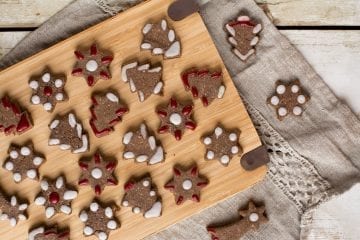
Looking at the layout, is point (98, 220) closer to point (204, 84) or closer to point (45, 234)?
point (45, 234)

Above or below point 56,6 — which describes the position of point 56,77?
below

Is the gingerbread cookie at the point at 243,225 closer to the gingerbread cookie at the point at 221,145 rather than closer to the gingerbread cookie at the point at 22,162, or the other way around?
the gingerbread cookie at the point at 221,145

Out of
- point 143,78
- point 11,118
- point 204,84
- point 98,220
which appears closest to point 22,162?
point 11,118

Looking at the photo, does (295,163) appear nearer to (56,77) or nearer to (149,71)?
(149,71)

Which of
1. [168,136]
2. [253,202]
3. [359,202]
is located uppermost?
[168,136]

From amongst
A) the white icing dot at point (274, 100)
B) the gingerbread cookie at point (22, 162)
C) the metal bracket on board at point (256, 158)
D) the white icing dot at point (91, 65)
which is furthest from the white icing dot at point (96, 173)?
the white icing dot at point (274, 100)

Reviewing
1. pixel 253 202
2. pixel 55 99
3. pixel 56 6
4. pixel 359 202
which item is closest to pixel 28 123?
pixel 55 99
